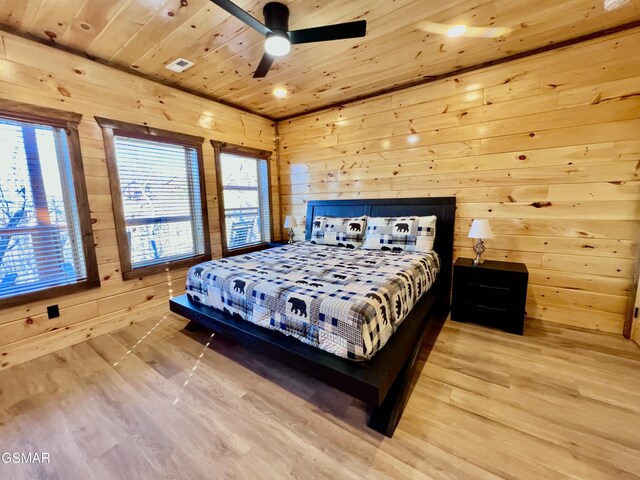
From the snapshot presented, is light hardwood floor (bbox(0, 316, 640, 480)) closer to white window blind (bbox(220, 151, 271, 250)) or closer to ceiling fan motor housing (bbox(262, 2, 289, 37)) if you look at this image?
white window blind (bbox(220, 151, 271, 250))

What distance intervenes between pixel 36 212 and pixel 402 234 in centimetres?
325

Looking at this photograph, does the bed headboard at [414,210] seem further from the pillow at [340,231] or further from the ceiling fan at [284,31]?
the ceiling fan at [284,31]

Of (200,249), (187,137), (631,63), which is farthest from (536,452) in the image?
(187,137)

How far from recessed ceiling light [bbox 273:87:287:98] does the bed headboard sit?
1417 millimetres

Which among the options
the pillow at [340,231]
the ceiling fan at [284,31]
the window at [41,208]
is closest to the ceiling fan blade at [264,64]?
the ceiling fan at [284,31]

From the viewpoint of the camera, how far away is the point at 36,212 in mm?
2188

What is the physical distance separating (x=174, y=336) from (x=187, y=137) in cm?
214

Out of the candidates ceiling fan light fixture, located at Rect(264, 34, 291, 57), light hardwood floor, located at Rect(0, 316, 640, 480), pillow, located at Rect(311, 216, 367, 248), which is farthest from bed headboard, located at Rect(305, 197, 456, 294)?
ceiling fan light fixture, located at Rect(264, 34, 291, 57)

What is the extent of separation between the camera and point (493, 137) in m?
2.71

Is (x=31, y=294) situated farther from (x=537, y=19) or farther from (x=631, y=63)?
(x=631, y=63)

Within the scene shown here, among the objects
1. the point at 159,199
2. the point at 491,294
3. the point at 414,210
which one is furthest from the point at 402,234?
A: the point at 159,199

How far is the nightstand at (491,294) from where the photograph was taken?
2379 millimetres

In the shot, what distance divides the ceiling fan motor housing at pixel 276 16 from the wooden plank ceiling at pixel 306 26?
5 cm

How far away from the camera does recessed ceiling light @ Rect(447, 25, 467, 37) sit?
2084mm
